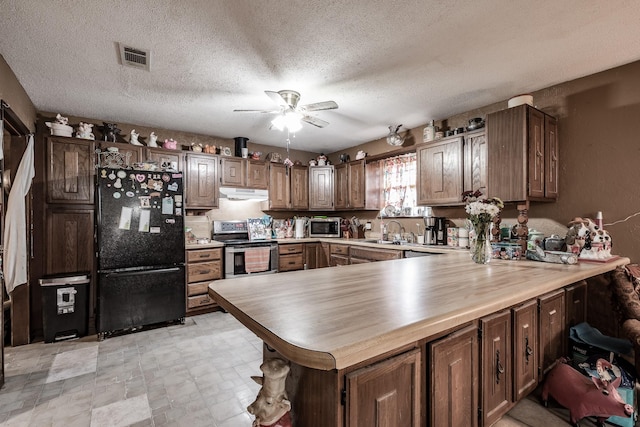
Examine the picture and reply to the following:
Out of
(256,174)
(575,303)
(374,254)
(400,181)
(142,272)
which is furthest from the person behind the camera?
(256,174)

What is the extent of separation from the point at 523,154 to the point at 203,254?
3746 mm

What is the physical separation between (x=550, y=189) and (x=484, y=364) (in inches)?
84.5

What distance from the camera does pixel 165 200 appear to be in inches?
135

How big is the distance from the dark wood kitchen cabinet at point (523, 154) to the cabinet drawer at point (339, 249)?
2.15 m

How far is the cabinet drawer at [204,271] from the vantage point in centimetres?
376

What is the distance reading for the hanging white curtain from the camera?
8.59 feet

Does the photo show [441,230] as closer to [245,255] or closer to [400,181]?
[400,181]

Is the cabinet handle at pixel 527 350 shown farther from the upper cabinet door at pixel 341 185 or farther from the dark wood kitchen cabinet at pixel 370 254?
the upper cabinet door at pixel 341 185

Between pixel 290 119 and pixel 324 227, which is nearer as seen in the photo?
pixel 290 119

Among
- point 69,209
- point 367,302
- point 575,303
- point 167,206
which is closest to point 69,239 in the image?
point 69,209

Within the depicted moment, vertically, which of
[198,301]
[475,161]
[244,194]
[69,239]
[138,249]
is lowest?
[198,301]

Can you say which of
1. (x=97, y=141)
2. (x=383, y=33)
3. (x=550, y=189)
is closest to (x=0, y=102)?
(x=97, y=141)

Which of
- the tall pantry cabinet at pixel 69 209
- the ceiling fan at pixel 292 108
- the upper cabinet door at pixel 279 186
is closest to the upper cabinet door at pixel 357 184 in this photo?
the upper cabinet door at pixel 279 186

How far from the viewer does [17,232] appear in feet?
8.81
